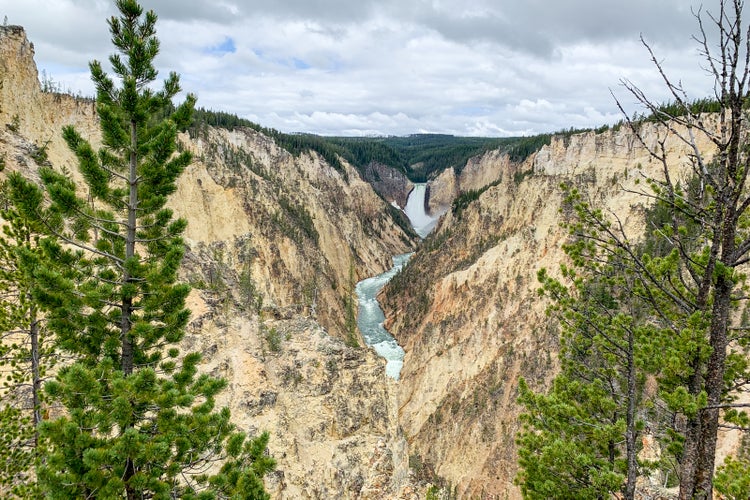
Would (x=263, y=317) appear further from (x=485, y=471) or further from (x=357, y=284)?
(x=357, y=284)

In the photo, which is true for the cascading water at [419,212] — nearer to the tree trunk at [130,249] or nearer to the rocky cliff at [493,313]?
the rocky cliff at [493,313]

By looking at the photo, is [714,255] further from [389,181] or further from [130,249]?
[389,181]

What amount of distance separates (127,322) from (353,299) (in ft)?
156

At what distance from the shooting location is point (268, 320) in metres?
22.2

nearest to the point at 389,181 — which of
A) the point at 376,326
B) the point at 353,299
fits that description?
the point at 353,299

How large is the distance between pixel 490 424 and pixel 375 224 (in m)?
58.5

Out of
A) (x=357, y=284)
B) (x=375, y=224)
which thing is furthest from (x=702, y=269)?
(x=375, y=224)

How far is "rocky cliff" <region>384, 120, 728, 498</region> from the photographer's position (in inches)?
1062

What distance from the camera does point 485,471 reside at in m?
25.3

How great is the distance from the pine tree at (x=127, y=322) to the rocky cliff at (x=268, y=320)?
7851 millimetres

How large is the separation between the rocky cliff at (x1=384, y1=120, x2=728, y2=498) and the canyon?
0.13 meters

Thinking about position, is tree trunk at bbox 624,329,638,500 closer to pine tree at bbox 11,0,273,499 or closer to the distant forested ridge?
pine tree at bbox 11,0,273,499

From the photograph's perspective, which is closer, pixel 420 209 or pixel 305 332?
pixel 305 332

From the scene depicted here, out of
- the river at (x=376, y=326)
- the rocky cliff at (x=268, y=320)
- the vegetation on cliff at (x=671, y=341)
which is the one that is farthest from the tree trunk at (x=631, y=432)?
the river at (x=376, y=326)
